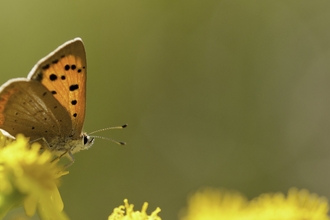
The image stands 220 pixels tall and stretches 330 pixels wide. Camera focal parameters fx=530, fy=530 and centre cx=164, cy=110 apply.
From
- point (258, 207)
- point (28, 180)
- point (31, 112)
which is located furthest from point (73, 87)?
point (258, 207)

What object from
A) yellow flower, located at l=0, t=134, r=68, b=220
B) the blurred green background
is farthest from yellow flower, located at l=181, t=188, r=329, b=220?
the blurred green background

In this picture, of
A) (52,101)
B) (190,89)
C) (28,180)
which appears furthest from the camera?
(190,89)

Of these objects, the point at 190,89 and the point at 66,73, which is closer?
the point at 66,73

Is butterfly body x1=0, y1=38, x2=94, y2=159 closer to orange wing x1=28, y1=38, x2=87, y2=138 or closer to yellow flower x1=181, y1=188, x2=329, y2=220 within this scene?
orange wing x1=28, y1=38, x2=87, y2=138

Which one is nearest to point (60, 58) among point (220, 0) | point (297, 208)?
point (297, 208)

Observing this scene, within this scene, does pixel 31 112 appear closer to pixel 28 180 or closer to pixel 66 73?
pixel 66 73

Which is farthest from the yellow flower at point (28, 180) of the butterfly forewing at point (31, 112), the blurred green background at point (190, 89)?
the blurred green background at point (190, 89)

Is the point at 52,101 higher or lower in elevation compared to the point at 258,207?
higher

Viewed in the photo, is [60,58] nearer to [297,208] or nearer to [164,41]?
[297,208]

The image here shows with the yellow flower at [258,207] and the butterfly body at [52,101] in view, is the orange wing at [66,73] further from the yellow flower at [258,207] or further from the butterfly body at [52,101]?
the yellow flower at [258,207]
